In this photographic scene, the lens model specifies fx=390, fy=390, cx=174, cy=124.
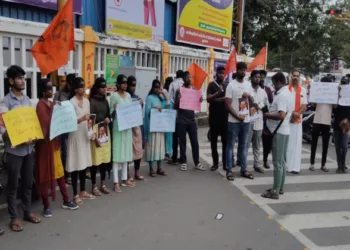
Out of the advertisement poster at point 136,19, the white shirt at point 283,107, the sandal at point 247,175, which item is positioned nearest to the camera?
the white shirt at point 283,107

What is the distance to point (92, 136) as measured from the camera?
5070 millimetres

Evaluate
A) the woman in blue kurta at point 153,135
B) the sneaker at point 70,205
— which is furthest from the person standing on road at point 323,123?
the sneaker at point 70,205

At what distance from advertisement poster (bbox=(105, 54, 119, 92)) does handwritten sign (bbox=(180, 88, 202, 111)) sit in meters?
3.26

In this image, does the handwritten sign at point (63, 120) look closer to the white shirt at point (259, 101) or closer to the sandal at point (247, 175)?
the sandal at point (247, 175)

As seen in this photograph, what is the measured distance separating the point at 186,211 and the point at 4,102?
2.54m

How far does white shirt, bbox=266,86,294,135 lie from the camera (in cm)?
541

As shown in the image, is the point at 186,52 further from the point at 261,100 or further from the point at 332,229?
the point at 332,229

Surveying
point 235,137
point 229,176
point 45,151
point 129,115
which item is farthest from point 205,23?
point 45,151

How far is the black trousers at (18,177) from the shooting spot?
13.6 feet

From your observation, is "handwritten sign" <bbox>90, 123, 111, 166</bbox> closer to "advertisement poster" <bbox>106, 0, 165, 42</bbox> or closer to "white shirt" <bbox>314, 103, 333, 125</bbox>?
"white shirt" <bbox>314, 103, 333, 125</bbox>

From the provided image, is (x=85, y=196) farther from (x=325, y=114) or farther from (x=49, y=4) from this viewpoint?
(x=49, y=4)

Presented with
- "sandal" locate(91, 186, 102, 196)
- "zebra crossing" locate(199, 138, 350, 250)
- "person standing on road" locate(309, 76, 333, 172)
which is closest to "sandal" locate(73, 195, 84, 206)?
"sandal" locate(91, 186, 102, 196)

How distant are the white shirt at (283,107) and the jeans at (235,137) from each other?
0.98 m

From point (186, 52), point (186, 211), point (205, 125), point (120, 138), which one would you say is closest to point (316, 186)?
point (186, 211)
